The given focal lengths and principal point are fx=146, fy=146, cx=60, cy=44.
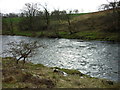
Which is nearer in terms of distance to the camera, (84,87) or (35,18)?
(84,87)

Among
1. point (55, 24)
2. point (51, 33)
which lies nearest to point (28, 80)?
point (51, 33)

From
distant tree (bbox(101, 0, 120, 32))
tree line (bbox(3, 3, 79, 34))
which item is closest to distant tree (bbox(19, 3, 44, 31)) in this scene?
tree line (bbox(3, 3, 79, 34))

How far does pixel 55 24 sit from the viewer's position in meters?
61.7

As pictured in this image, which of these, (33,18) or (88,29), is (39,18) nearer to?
(33,18)

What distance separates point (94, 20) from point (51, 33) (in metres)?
20.6

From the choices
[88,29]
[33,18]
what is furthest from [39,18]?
[88,29]

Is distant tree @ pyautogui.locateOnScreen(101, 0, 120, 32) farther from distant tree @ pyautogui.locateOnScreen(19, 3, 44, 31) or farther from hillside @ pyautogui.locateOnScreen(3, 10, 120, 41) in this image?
distant tree @ pyautogui.locateOnScreen(19, 3, 44, 31)

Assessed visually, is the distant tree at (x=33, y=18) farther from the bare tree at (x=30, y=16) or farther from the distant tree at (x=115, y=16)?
the distant tree at (x=115, y=16)

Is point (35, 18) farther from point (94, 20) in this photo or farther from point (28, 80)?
point (28, 80)

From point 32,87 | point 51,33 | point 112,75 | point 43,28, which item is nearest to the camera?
point 32,87

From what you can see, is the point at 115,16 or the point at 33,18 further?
the point at 33,18

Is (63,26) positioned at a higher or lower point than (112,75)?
higher

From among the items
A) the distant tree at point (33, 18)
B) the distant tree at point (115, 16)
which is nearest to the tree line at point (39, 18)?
the distant tree at point (33, 18)

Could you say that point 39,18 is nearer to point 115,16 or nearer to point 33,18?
point 33,18
